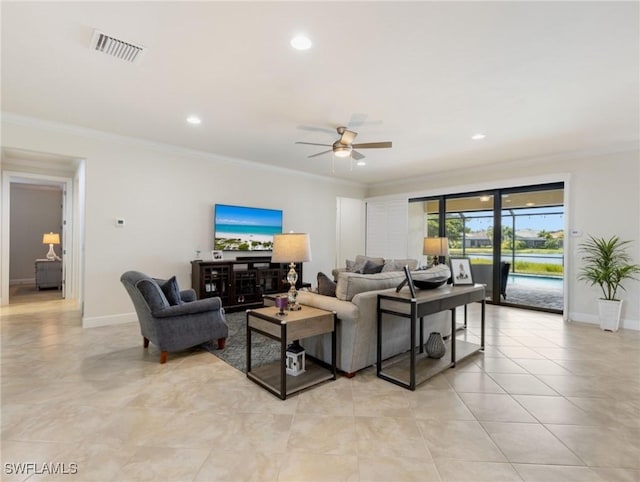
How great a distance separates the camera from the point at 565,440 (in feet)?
6.64

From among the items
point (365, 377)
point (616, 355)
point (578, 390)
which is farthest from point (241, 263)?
point (616, 355)

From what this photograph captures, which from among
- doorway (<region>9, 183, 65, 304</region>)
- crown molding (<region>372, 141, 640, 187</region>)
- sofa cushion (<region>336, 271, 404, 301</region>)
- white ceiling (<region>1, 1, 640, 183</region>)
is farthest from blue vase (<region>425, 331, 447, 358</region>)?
doorway (<region>9, 183, 65, 304</region>)

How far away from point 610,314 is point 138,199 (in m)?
7.12

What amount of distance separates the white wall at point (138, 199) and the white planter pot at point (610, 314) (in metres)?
5.71

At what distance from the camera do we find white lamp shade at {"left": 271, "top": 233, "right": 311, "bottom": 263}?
2875 mm

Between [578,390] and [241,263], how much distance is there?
463 centimetres

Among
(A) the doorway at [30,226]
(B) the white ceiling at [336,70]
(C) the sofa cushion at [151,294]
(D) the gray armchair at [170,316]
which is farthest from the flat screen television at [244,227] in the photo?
(A) the doorway at [30,226]

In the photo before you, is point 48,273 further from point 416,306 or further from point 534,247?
point 534,247

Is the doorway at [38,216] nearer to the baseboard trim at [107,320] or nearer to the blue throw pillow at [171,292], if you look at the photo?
the baseboard trim at [107,320]

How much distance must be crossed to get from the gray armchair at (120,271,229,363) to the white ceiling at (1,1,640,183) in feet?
6.42

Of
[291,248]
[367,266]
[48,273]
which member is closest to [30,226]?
[48,273]

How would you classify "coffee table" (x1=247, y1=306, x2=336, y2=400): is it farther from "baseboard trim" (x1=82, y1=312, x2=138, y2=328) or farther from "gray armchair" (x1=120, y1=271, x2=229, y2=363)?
"baseboard trim" (x1=82, y1=312, x2=138, y2=328)

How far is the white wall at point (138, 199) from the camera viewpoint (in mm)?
4380

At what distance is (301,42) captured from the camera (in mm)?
2342
